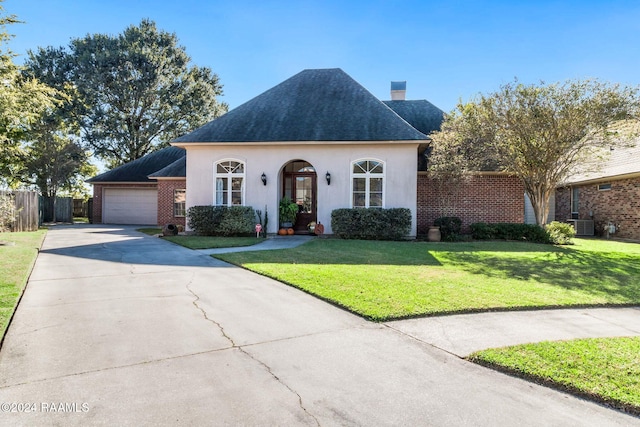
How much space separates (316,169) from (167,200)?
982 cm

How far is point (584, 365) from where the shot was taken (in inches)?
118

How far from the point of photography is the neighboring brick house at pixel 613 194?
14734 millimetres

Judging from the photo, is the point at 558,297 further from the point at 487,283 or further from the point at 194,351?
the point at 194,351

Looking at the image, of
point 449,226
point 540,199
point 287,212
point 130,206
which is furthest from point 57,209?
point 540,199

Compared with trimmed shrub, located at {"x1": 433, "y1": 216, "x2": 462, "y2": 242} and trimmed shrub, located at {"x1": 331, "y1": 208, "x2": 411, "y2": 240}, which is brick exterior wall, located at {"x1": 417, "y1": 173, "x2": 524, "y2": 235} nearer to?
trimmed shrub, located at {"x1": 433, "y1": 216, "x2": 462, "y2": 242}

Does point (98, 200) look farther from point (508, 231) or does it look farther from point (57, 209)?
point (508, 231)

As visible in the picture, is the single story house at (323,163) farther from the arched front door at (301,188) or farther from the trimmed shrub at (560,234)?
the trimmed shrub at (560,234)

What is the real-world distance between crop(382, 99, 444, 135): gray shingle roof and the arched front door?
6136 millimetres

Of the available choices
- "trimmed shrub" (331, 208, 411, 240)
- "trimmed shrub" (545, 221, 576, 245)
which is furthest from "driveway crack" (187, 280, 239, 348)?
"trimmed shrub" (545, 221, 576, 245)

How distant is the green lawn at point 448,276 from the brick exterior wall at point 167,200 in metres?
11.2

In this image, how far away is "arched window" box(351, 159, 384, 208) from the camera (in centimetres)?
1351

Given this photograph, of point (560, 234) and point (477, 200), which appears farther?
point (477, 200)

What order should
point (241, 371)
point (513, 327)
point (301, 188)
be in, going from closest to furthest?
point (241, 371), point (513, 327), point (301, 188)

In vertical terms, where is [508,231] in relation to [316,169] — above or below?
below
